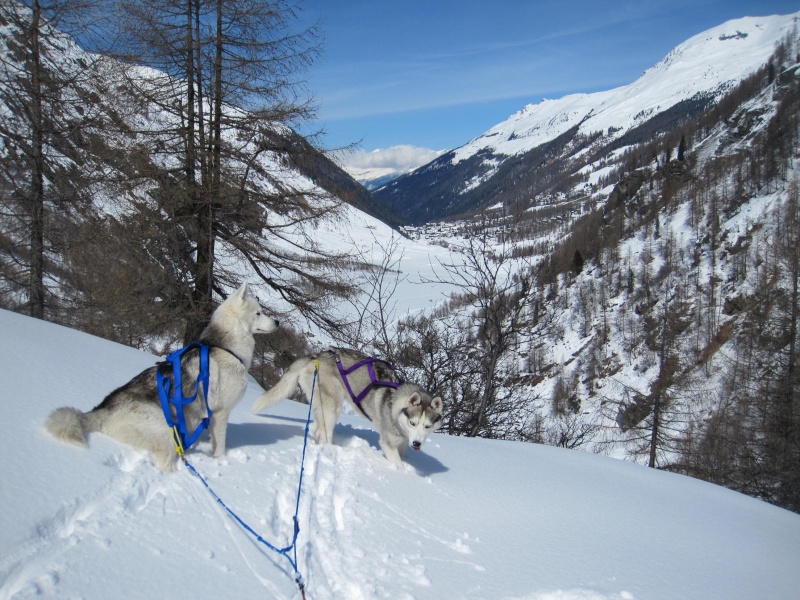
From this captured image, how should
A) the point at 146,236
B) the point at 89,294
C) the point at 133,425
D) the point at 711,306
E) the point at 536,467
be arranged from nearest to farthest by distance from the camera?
the point at 133,425
the point at 536,467
the point at 146,236
the point at 89,294
the point at 711,306

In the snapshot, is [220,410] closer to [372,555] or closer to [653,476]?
[372,555]

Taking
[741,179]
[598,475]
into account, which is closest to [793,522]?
[598,475]

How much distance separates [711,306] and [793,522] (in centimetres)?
9838

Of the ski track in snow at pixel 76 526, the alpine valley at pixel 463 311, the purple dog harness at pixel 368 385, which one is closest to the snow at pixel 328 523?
the ski track in snow at pixel 76 526

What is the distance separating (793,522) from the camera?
7059 mm

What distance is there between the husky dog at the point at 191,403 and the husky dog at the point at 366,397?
0.96 metres

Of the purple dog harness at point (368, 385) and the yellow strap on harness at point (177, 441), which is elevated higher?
the purple dog harness at point (368, 385)

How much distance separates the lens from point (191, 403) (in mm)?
4750

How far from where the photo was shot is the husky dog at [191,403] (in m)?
4.06

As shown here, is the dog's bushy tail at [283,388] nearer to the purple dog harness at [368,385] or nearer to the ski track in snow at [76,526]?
the purple dog harness at [368,385]

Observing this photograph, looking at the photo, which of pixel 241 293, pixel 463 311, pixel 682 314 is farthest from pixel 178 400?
pixel 682 314

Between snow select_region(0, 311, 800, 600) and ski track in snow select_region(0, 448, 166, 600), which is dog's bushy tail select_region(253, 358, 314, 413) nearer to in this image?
snow select_region(0, 311, 800, 600)

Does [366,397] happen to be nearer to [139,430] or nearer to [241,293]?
[241,293]

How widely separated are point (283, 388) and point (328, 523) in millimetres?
2406
